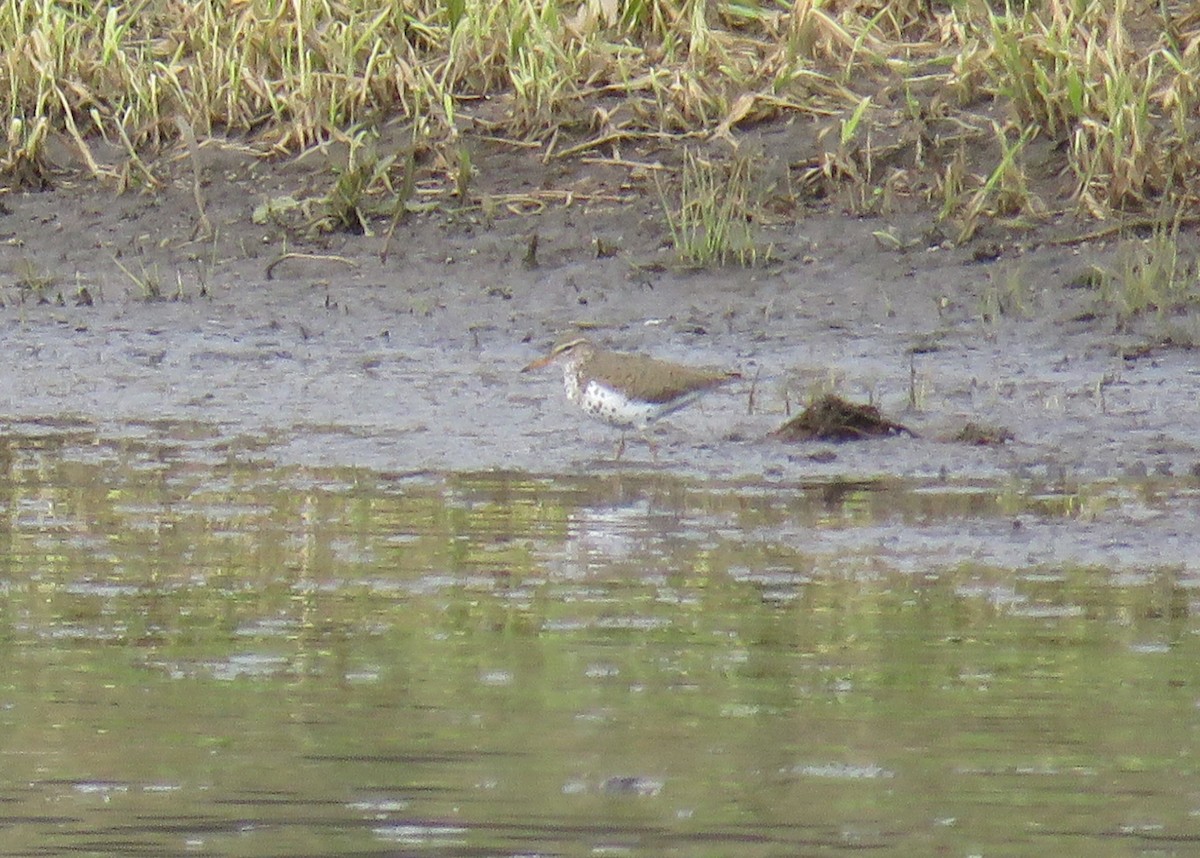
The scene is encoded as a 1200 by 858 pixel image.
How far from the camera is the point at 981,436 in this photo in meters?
7.45

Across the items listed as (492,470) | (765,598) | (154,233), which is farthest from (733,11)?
(765,598)

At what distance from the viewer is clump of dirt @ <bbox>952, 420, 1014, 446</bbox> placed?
7.44m

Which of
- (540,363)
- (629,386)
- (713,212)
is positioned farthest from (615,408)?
(713,212)

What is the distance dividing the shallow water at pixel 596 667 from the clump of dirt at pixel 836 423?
62 cm

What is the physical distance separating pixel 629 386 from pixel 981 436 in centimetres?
109

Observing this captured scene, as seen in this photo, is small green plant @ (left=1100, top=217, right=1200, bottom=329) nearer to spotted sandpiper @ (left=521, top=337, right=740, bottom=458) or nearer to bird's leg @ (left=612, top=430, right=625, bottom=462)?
spotted sandpiper @ (left=521, top=337, right=740, bottom=458)

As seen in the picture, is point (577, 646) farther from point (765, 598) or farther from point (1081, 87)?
point (1081, 87)

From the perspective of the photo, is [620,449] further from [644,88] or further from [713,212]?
[644,88]

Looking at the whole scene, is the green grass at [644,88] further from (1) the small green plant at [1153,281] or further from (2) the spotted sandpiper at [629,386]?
(2) the spotted sandpiper at [629,386]

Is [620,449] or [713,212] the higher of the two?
[620,449]

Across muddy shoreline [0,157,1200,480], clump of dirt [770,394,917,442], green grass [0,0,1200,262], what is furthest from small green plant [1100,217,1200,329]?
clump of dirt [770,394,917,442]

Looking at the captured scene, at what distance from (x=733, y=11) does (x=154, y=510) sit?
5.93 m

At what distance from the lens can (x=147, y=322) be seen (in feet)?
32.4

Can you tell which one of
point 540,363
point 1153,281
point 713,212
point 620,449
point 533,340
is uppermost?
point 620,449
